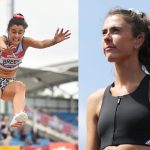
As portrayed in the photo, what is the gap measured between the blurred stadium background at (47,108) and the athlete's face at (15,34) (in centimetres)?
18

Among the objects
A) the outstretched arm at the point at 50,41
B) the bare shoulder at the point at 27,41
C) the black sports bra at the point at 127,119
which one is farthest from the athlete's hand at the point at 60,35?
the black sports bra at the point at 127,119

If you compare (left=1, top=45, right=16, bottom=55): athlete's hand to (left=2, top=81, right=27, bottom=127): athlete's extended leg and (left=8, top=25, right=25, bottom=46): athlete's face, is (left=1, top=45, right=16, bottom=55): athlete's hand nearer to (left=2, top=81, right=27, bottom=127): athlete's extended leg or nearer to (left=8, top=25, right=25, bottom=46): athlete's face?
(left=8, top=25, right=25, bottom=46): athlete's face

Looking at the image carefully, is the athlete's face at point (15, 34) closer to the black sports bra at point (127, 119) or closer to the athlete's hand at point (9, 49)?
the athlete's hand at point (9, 49)

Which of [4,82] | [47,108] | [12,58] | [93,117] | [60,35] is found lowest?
[47,108]

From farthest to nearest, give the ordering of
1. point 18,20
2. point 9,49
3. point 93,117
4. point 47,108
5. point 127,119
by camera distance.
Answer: point 47,108
point 18,20
point 9,49
point 93,117
point 127,119

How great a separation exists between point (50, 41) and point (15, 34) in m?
0.16

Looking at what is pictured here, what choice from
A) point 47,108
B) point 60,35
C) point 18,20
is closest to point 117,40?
point 60,35

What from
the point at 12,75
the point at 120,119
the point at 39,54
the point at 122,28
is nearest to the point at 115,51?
the point at 122,28

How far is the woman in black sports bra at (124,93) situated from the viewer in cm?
115

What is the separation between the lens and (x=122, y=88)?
1.21 meters

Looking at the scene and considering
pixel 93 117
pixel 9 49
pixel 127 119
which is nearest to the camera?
pixel 127 119

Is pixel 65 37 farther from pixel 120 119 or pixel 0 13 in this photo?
pixel 120 119

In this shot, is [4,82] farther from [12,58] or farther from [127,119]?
[127,119]

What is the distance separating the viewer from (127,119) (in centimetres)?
115
